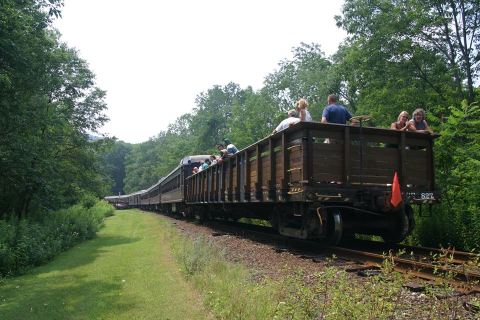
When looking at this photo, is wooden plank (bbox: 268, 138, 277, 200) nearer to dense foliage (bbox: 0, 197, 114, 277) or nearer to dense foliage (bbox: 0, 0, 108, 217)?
dense foliage (bbox: 0, 197, 114, 277)

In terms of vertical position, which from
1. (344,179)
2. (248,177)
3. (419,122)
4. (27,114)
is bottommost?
(344,179)

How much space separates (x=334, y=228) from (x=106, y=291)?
401cm

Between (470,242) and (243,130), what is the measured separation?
125 feet

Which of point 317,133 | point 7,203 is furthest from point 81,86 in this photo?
point 317,133

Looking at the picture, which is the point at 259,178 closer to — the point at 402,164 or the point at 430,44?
the point at 402,164

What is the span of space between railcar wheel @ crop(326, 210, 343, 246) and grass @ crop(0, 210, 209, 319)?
2.84 meters

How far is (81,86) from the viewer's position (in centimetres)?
2998

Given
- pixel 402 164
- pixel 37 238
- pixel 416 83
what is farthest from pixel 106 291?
pixel 416 83

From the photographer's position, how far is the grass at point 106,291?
5.69 m

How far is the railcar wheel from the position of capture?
7930 millimetres

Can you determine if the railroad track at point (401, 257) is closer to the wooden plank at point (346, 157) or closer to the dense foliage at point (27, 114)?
the wooden plank at point (346, 157)

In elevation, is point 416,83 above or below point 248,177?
above

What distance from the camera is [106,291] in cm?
702

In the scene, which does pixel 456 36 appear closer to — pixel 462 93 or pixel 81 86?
pixel 462 93
